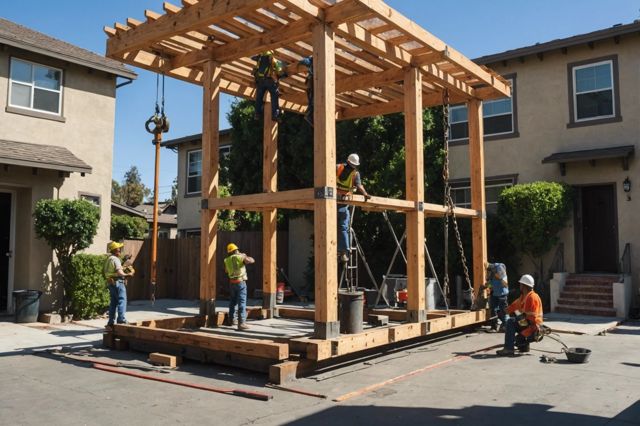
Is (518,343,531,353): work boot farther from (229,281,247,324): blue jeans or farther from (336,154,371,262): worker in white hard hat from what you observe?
(229,281,247,324): blue jeans

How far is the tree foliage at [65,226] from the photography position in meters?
13.4

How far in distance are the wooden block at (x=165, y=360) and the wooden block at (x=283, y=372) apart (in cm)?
187

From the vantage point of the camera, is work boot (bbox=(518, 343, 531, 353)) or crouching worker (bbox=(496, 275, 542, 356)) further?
work boot (bbox=(518, 343, 531, 353))

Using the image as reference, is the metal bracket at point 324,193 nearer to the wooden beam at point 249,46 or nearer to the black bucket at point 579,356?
the wooden beam at point 249,46

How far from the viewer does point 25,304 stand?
43.9ft

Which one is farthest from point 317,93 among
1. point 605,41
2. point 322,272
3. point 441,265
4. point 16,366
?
point 605,41

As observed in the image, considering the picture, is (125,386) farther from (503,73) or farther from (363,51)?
(503,73)

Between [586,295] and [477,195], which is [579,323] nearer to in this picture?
[586,295]

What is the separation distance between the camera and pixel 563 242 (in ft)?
55.0

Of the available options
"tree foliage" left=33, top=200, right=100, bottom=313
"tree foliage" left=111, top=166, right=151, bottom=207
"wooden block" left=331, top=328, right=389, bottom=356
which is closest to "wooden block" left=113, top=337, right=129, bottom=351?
"wooden block" left=331, top=328, right=389, bottom=356

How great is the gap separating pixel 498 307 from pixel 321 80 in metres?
7.08

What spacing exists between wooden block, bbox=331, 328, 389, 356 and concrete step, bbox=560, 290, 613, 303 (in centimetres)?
880

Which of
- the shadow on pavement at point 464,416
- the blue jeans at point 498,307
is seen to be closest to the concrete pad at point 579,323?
the blue jeans at point 498,307

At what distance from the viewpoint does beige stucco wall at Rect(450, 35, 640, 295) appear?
1584 cm
